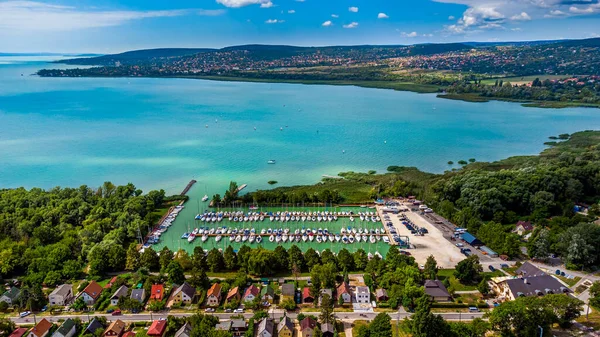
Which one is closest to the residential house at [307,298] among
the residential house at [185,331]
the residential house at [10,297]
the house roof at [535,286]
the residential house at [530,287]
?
the residential house at [185,331]

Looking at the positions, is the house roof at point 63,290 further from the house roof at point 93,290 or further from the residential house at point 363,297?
the residential house at point 363,297

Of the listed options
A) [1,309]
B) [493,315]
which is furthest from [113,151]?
[493,315]

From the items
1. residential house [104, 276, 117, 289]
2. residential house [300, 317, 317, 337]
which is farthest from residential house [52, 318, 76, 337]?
residential house [300, 317, 317, 337]

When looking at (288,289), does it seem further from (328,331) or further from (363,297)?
(363,297)

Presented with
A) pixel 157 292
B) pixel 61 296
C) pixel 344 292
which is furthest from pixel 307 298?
pixel 61 296

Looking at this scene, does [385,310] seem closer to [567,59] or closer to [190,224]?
[190,224]
